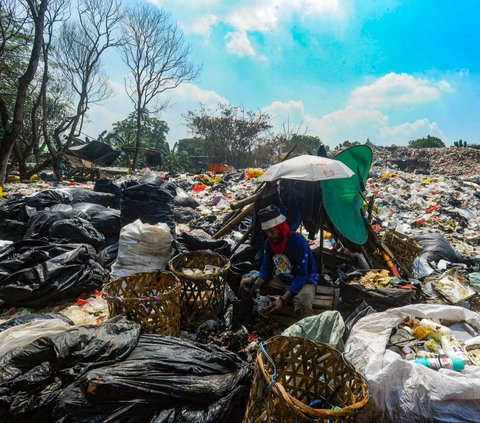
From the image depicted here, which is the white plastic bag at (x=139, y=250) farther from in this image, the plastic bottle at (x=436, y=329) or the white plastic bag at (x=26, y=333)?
the plastic bottle at (x=436, y=329)

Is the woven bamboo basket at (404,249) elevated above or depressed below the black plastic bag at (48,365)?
above

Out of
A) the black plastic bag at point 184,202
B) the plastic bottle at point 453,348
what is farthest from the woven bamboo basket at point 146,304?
the black plastic bag at point 184,202

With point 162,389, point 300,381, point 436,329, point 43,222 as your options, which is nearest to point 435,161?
point 436,329

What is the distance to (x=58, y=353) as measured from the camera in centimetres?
164

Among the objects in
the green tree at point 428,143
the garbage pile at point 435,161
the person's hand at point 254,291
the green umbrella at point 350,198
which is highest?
the green tree at point 428,143

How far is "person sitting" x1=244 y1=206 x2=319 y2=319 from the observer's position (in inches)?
101

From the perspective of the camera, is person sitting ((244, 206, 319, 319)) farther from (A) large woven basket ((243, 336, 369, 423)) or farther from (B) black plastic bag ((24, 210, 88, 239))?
(B) black plastic bag ((24, 210, 88, 239))

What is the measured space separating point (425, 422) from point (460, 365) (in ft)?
1.26

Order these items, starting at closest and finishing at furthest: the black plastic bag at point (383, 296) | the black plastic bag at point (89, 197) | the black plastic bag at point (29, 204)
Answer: the black plastic bag at point (383, 296), the black plastic bag at point (29, 204), the black plastic bag at point (89, 197)

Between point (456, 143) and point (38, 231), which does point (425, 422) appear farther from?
point (456, 143)

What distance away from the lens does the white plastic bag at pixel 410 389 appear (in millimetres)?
1518

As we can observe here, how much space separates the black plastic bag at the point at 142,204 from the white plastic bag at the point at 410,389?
9.94 ft

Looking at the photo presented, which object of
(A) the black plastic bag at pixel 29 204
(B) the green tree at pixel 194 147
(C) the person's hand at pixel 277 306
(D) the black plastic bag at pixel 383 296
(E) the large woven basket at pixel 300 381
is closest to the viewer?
(E) the large woven basket at pixel 300 381

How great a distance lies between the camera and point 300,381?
1.73 meters
